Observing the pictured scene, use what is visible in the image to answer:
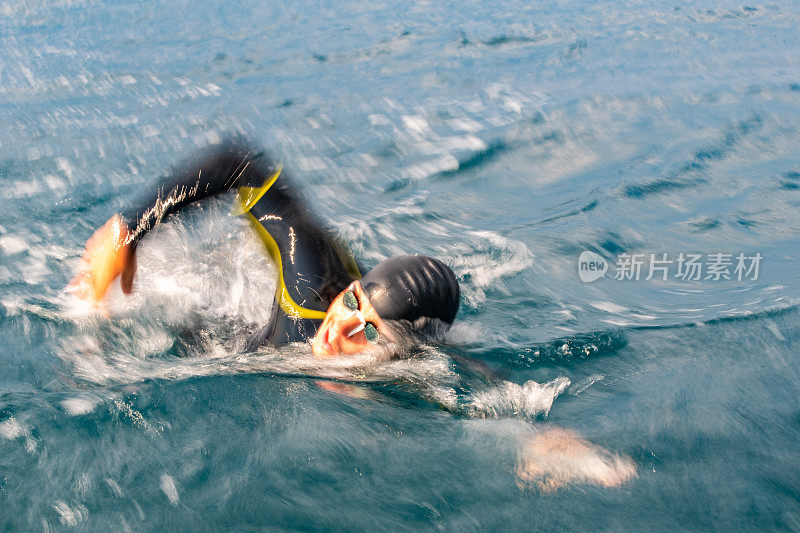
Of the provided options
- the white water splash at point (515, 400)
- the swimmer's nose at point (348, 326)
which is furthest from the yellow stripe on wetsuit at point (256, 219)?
the white water splash at point (515, 400)

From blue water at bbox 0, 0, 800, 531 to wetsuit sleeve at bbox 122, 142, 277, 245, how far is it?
728 mm

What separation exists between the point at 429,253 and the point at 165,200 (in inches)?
102

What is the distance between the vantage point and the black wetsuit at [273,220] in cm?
395

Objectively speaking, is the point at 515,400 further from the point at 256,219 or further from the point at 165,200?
the point at 165,200

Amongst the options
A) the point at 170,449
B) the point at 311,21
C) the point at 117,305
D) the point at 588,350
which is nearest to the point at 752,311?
the point at 588,350

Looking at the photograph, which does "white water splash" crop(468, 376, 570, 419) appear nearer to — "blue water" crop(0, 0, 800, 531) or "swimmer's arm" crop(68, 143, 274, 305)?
"blue water" crop(0, 0, 800, 531)

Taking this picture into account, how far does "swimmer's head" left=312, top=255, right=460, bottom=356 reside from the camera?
3477 mm

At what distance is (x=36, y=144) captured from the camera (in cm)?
769

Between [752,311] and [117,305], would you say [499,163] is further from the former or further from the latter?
[117,305]

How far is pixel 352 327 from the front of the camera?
137 inches

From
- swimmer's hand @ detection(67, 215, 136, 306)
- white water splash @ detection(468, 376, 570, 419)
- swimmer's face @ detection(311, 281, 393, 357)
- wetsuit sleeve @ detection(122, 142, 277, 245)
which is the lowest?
white water splash @ detection(468, 376, 570, 419)

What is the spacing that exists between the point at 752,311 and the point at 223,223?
13.8 feet

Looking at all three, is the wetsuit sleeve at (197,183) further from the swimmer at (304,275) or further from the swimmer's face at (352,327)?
the swimmer's face at (352,327)

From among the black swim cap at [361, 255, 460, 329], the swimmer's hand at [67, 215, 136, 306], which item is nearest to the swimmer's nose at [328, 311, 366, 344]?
the black swim cap at [361, 255, 460, 329]
